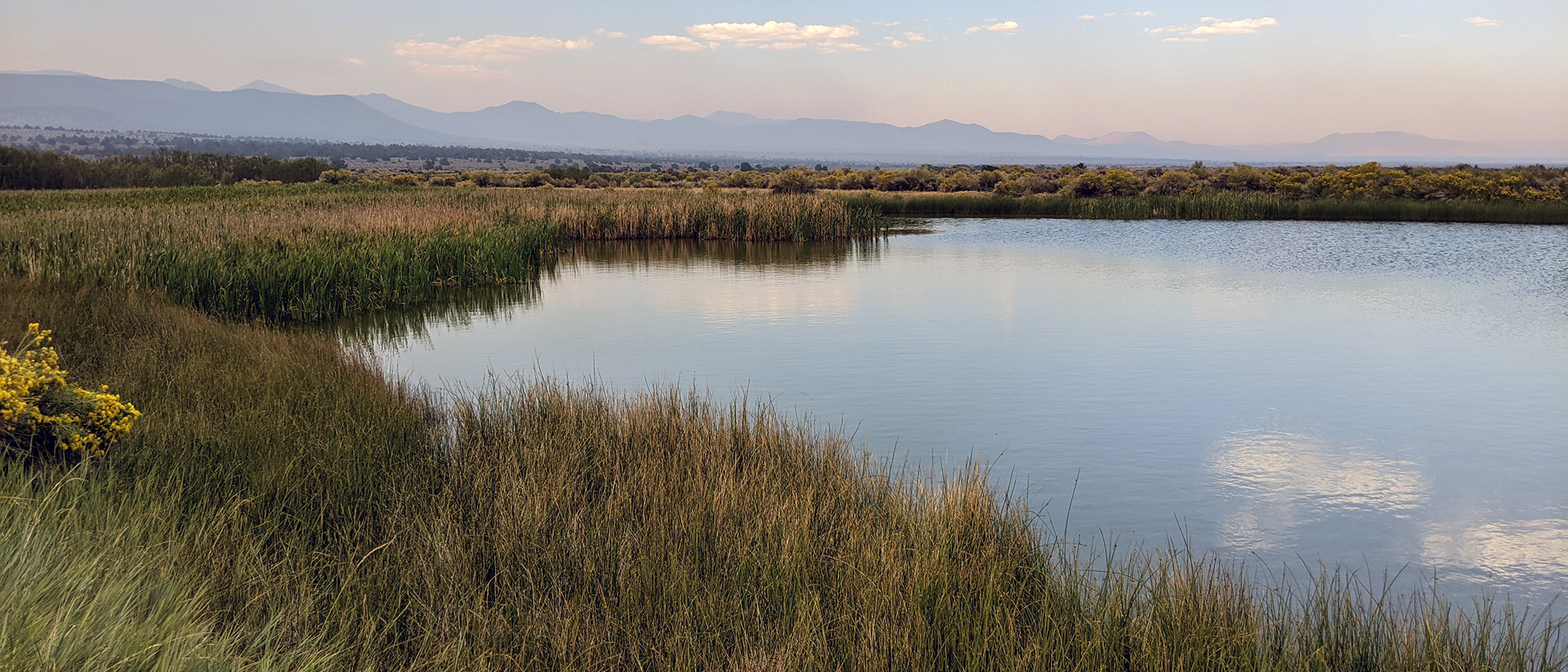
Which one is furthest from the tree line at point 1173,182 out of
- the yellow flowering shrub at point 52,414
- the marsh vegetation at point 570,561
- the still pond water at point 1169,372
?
the yellow flowering shrub at point 52,414

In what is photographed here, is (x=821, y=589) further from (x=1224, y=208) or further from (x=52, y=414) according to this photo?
(x=1224, y=208)

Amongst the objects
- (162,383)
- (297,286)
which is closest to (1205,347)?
(162,383)

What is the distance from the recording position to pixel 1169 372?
10.3m

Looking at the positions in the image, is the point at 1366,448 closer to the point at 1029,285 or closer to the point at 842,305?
the point at 842,305

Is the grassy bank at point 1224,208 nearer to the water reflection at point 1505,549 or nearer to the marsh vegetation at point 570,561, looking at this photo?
the water reflection at point 1505,549

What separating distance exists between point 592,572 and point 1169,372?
773cm

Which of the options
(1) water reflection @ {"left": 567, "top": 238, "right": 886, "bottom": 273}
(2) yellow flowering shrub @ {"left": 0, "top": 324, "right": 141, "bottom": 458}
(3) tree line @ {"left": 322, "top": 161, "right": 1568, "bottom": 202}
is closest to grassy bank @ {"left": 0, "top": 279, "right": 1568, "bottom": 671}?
(2) yellow flowering shrub @ {"left": 0, "top": 324, "right": 141, "bottom": 458}

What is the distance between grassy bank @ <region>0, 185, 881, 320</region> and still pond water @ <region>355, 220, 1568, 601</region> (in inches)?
60.6

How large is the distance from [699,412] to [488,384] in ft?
10.0

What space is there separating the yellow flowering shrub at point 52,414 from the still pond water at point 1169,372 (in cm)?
426

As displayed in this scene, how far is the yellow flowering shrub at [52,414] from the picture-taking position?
4.62 m

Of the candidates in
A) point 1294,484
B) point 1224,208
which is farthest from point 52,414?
point 1224,208

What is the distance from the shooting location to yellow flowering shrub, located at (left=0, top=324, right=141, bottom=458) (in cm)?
462

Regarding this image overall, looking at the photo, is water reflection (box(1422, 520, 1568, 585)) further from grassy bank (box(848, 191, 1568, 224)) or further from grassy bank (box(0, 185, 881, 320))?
grassy bank (box(848, 191, 1568, 224))
